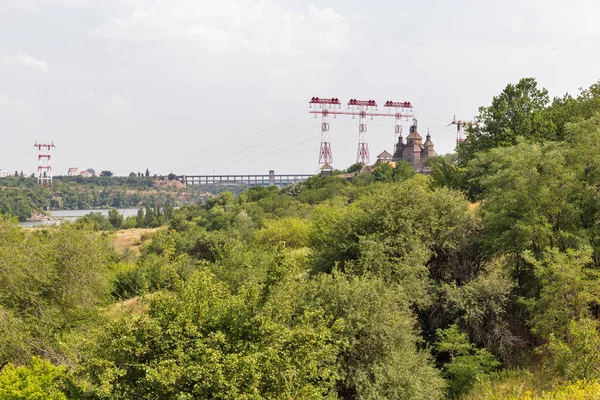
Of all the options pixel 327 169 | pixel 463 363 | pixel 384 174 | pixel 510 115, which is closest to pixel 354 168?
pixel 327 169

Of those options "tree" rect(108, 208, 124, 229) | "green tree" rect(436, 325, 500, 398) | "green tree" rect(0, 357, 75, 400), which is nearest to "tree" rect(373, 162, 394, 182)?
"green tree" rect(436, 325, 500, 398)

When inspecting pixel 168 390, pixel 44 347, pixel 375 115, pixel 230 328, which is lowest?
pixel 44 347

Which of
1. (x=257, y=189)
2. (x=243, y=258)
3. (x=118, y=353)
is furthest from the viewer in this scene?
(x=257, y=189)

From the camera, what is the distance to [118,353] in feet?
41.5

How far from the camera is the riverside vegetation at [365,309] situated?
12398mm

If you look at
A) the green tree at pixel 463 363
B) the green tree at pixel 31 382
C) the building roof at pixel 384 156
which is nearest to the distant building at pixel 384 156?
the building roof at pixel 384 156

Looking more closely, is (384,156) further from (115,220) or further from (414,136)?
(115,220)

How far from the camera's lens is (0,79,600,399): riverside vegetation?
12.4 meters

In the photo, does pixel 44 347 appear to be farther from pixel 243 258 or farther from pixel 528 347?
pixel 528 347

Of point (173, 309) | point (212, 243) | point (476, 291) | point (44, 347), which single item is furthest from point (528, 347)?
point (212, 243)

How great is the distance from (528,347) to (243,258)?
14.8m

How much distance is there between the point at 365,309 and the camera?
1695 cm

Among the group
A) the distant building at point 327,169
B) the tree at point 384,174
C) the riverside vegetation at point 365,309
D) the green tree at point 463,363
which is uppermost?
the distant building at point 327,169

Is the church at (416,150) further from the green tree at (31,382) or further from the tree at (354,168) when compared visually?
the green tree at (31,382)
